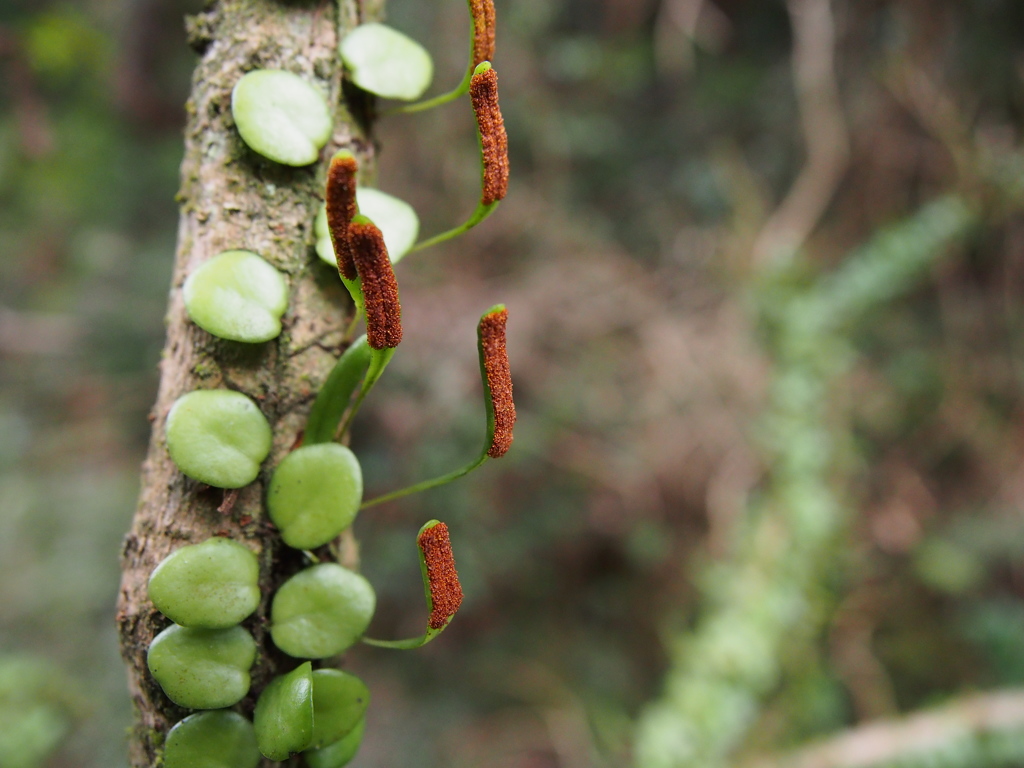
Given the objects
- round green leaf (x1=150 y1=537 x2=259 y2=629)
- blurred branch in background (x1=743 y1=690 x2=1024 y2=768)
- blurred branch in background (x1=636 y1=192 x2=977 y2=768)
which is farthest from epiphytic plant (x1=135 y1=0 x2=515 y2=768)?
blurred branch in background (x1=743 y1=690 x2=1024 y2=768)

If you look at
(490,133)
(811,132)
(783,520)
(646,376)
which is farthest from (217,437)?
(811,132)

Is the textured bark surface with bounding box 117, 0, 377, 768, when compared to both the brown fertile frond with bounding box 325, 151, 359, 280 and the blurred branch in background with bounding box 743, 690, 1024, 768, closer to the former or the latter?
the brown fertile frond with bounding box 325, 151, 359, 280

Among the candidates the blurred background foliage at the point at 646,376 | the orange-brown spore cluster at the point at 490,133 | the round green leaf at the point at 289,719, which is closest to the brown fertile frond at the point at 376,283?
the orange-brown spore cluster at the point at 490,133

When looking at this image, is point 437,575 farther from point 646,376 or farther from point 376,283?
point 646,376

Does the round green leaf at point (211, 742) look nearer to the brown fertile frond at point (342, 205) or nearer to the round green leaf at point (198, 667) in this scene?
the round green leaf at point (198, 667)

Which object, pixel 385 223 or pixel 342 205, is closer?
pixel 342 205

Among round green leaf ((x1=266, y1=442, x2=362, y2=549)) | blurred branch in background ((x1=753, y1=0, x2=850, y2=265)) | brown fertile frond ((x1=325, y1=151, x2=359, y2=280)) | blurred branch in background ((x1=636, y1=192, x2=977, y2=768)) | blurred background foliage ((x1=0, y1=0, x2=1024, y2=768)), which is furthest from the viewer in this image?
blurred branch in background ((x1=753, y1=0, x2=850, y2=265))

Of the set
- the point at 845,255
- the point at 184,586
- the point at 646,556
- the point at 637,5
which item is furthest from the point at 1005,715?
the point at 637,5
